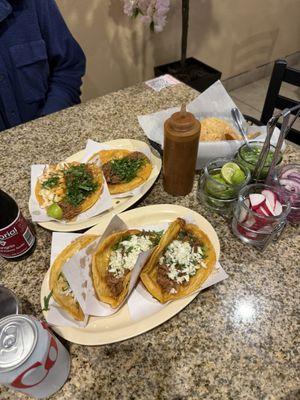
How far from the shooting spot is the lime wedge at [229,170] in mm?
869

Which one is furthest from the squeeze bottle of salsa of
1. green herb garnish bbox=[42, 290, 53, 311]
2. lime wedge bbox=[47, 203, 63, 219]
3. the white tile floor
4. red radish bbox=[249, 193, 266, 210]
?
the white tile floor

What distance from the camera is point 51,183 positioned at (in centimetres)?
98

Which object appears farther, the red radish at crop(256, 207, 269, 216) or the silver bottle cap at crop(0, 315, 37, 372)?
the red radish at crop(256, 207, 269, 216)

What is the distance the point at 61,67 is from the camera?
4.97ft

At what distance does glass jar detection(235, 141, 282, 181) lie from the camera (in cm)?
90

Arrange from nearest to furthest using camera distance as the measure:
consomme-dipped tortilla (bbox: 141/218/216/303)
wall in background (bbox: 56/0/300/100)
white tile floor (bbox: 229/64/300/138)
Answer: consomme-dipped tortilla (bbox: 141/218/216/303) → wall in background (bbox: 56/0/300/100) → white tile floor (bbox: 229/64/300/138)

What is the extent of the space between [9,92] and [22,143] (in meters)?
0.35

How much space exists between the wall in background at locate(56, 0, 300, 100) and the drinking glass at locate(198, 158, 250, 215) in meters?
1.68

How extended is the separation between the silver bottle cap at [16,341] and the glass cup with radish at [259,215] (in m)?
0.57

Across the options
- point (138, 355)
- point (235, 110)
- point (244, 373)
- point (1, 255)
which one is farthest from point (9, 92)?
point (244, 373)

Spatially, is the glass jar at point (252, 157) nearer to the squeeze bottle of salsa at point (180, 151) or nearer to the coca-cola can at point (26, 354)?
the squeeze bottle of salsa at point (180, 151)

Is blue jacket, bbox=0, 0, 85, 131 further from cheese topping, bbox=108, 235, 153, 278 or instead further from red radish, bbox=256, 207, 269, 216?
red radish, bbox=256, 207, 269, 216

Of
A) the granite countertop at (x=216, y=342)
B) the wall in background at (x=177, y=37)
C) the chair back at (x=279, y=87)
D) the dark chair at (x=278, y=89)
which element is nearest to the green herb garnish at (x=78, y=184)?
the granite countertop at (x=216, y=342)

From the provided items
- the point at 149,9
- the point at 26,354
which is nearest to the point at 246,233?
the point at 26,354
